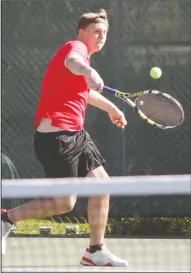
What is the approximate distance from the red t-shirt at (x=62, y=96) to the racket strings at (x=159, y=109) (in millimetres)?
529

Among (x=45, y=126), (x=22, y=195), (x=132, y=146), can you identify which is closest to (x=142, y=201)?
(x=132, y=146)

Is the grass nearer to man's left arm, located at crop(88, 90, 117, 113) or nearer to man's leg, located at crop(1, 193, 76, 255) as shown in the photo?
man's left arm, located at crop(88, 90, 117, 113)

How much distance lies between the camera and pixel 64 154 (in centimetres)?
448

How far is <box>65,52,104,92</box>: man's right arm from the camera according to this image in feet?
13.2

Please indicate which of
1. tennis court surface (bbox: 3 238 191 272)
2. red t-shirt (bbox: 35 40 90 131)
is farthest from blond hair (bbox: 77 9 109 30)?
tennis court surface (bbox: 3 238 191 272)

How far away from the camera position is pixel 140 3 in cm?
679

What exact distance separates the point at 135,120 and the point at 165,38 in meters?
0.65

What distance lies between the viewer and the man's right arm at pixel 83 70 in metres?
4.01

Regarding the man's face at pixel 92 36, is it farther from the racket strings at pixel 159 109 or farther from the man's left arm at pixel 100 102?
the racket strings at pixel 159 109

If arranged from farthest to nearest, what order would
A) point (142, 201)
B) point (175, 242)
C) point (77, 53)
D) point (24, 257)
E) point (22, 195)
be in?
point (142, 201) < point (175, 242) < point (24, 257) < point (77, 53) < point (22, 195)

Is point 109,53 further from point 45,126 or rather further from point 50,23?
point 45,126

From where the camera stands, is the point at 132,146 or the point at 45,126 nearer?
the point at 45,126

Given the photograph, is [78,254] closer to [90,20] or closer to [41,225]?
[41,225]

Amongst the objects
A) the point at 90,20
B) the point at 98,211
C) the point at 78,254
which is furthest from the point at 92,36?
the point at 78,254
